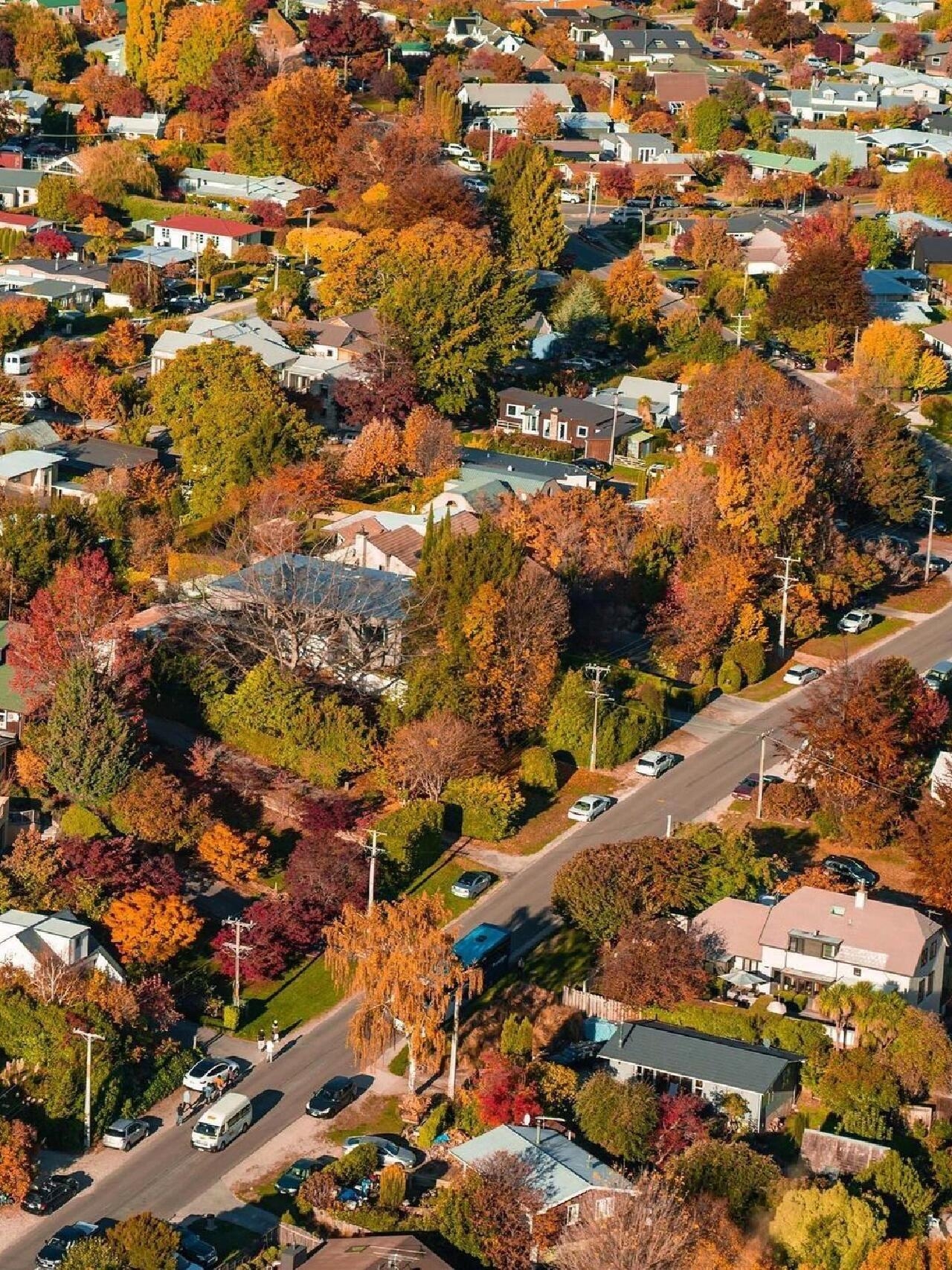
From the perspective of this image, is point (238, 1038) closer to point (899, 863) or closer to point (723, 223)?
point (899, 863)

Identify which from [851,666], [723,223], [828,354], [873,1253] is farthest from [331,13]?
[873,1253]

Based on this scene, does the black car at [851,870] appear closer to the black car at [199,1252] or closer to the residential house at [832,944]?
the residential house at [832,944]

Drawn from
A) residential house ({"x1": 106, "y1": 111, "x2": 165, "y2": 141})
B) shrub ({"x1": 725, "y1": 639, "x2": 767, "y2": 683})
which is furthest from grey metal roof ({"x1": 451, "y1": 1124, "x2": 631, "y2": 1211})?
residential house ({"x1": 106, "y1": 111, "x2": 165, "y2": 141})

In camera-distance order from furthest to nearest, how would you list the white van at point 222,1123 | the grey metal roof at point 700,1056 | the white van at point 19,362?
the white van at point 19,362 → the grey metal roof at point 700,1056 → the white van at point 222,1123

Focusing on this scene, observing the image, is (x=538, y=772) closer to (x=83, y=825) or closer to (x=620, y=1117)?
(x=83, y=825)

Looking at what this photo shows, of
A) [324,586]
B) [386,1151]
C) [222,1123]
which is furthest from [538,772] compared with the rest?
[222,1123]

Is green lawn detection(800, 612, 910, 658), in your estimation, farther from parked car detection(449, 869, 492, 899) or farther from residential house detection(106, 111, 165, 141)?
residential house detection(106, 111, 165, 141)

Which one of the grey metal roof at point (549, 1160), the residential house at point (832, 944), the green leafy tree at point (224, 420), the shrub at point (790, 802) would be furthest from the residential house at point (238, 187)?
the grey metal roof at point (549, 1160)
